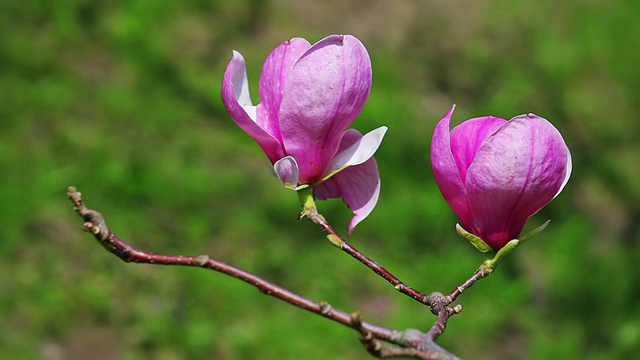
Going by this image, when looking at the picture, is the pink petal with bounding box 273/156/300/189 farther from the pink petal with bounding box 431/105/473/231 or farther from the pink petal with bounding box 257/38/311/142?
the pink petal with bounding box 431/105/473/231

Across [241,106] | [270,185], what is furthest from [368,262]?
[270,185]

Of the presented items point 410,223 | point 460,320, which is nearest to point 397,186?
point 410,223

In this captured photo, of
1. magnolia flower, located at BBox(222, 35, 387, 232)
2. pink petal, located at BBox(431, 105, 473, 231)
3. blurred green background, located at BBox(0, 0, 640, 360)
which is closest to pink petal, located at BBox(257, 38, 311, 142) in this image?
magnolia flower, located at BBox(222, 35, 387, 232)

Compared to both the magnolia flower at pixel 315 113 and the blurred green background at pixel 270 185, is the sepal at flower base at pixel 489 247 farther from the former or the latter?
the blurred green background at pixel 270 185

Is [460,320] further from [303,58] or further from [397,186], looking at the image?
[303,58]

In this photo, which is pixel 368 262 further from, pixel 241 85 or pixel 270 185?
pixel 270 185

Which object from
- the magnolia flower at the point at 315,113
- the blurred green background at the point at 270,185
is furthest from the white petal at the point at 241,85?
the blurred green background at the point at 270,185
